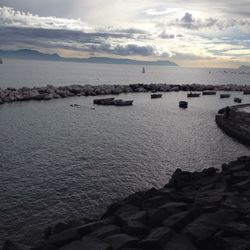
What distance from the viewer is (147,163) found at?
31.4 m

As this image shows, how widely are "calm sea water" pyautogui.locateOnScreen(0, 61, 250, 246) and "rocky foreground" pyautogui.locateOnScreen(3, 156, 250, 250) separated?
360 cm

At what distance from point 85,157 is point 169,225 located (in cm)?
1795

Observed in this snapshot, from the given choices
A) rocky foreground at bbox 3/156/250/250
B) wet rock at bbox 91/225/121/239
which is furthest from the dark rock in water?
wet rock at bbox 91/225/121/239

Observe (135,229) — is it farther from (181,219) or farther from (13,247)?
(13,247)

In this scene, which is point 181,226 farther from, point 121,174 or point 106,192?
point 121,174

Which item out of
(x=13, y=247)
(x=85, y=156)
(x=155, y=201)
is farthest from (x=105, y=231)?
(x=85, y=156)

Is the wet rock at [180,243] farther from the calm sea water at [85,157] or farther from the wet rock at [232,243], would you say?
the calm sea water at [85,157]

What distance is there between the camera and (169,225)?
51.0 ft

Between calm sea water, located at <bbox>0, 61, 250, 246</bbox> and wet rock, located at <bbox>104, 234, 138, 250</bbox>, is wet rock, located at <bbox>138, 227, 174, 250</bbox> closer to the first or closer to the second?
wet rock, located at <bbox>104, 234, 138, 250</bbox>

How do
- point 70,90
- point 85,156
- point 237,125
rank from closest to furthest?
point 85,156, point 237,125, point 70,90

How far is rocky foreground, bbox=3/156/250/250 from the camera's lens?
45.7 feet

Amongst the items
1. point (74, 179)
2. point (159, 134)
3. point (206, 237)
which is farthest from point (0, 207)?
point (159, 134)

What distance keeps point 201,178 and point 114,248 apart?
1233 cm

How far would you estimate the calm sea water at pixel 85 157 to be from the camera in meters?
21.8
